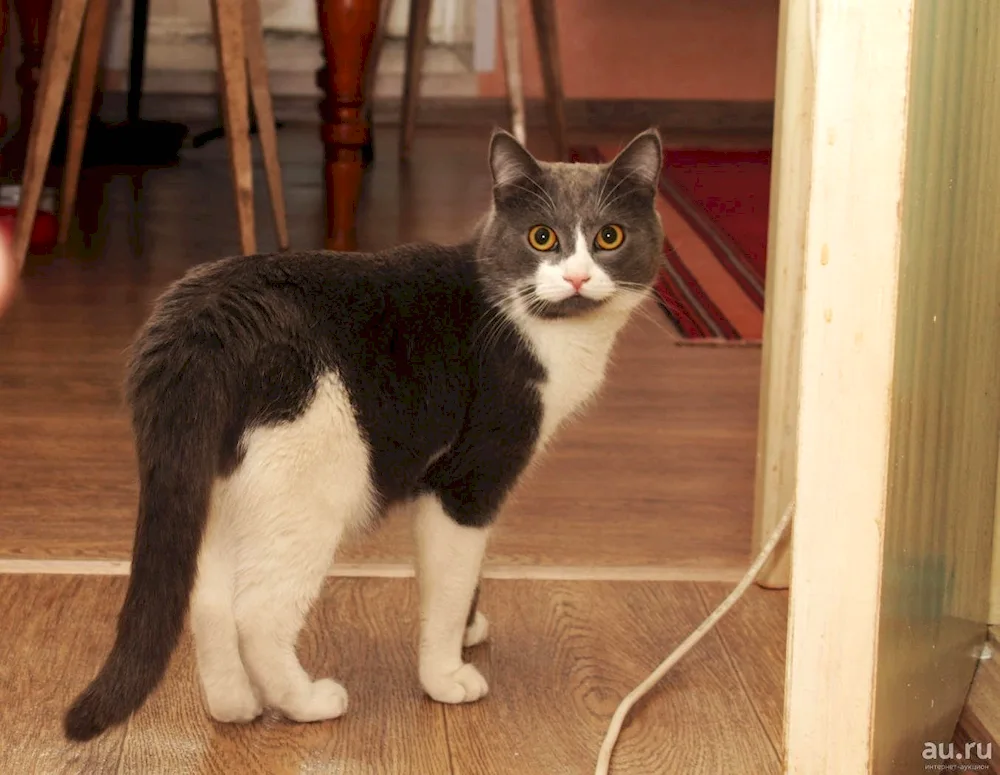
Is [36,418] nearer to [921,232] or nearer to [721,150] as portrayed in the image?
[921,232]

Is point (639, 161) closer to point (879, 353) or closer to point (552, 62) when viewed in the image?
point (879, 353)

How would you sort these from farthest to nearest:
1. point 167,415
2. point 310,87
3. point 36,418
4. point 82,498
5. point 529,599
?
1. point 310,87
2. point 36,418
3. point 82,498
4. point 529,599
5. point 167,415

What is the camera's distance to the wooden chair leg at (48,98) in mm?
2543

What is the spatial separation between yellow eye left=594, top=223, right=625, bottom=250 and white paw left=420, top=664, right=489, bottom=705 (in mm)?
421

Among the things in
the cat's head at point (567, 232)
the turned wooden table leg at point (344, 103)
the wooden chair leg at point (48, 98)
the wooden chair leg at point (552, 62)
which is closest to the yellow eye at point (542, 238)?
the cat's head at point (567, 232)

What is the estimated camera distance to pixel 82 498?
175 centimetres

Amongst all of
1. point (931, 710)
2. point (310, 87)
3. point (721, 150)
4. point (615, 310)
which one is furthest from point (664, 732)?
point (310, 87)

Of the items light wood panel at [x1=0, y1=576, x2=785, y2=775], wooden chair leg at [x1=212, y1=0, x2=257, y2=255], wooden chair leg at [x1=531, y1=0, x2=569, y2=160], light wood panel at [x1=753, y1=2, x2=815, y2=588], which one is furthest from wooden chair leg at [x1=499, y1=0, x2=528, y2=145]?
light wood panel at [x1=0, y1=576, x2=785, y2=775]

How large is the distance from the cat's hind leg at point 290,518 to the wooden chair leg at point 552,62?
273cm

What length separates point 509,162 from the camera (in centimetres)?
130

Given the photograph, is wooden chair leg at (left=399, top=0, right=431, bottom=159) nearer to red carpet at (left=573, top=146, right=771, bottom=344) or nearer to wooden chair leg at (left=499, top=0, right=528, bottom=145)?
wooden chair leg at (left=499, top=0, right=528, bottom=145)

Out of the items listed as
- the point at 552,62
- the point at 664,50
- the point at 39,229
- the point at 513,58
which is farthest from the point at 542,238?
the point at 664,50

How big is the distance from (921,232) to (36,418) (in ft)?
4.94

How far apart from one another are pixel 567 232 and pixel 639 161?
0.10m
